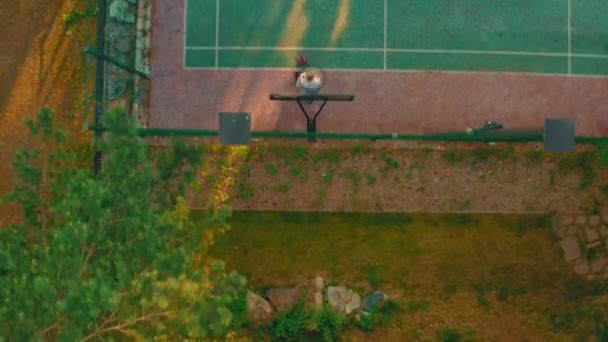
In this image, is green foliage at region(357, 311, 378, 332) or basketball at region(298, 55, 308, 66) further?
basketball at region(298, 55, 308, 66)

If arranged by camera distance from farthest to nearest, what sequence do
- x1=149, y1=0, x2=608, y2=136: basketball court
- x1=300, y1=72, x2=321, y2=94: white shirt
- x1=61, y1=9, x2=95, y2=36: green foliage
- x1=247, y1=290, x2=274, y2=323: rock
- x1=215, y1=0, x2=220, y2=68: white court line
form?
1. x1=61, y1=9, x2=95, y2=36: green foliage
2. x1=215, y1=0, x2=220, y2=68: white court line
3. x1=149, y1=0, x2=608, y2=136: basketball court
4. x1=247, y1=290, x2=274, y2=323: rock
5. x1=300, y1=72, x2=321, y2=94: white shirt

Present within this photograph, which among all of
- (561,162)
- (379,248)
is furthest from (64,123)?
(561,162)

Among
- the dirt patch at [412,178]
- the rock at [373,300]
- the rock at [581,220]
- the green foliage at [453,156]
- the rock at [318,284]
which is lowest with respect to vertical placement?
the rock at [373,300]

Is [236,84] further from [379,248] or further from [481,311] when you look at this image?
[481,311]

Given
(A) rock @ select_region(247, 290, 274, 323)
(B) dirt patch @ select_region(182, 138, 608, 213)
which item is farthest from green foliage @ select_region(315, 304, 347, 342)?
(B) dirt patch @ select_region(182, 138, 608, 213)

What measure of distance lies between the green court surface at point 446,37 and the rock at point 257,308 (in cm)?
621

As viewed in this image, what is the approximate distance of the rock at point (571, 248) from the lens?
17516 millimetres

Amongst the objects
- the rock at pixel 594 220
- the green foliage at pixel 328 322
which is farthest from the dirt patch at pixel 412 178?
the green foliage at pixel 328 322

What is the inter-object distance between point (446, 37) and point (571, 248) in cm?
659

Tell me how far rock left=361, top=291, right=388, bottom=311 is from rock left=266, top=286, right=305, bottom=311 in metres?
1.71

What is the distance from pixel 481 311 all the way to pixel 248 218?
6689 millimetres

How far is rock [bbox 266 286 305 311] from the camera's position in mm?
17281

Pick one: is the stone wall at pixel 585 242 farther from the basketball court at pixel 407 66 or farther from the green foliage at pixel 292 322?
the green foliage at pixel 292 322

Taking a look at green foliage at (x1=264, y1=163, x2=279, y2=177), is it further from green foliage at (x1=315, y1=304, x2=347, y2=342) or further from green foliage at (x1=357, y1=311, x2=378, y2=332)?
green foliage at (x1=357, y1=311, x2=378, y2=332)
